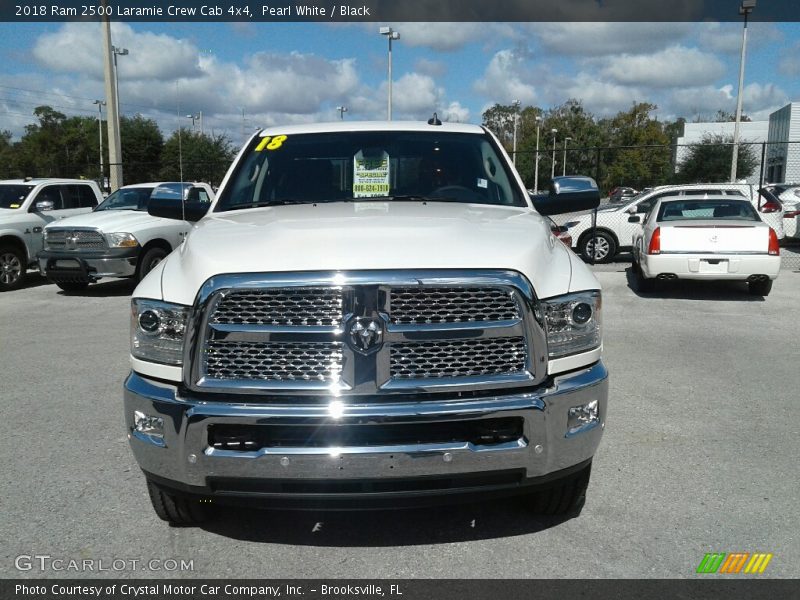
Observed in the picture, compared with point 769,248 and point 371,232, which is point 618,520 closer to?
point 371,232

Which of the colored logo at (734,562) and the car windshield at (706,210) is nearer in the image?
the colored logo at (734,562)

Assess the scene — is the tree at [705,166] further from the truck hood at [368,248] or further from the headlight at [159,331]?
the headlight at [159,331]

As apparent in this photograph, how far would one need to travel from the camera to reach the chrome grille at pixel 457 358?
9.71ft

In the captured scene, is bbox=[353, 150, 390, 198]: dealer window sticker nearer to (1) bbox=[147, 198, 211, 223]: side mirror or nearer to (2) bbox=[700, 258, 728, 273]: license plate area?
(1) bbox=[147, 198, 211, 223]: side mirror

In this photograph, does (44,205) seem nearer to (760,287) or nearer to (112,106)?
(112,106)

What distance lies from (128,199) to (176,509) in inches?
439

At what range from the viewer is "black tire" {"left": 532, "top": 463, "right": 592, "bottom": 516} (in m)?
3.46

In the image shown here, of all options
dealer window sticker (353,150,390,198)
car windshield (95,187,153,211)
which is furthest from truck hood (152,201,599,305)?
car windshield (95,187,153,211)

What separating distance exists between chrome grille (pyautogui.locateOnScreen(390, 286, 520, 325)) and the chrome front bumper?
1.05 feet

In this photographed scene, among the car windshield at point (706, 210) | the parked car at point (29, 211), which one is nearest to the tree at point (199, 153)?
the parked car at point (29, 211)

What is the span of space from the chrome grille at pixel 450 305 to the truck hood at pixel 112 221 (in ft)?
32.4

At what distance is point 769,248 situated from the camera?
1063 centimetres

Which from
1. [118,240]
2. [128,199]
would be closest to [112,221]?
[118,240]
